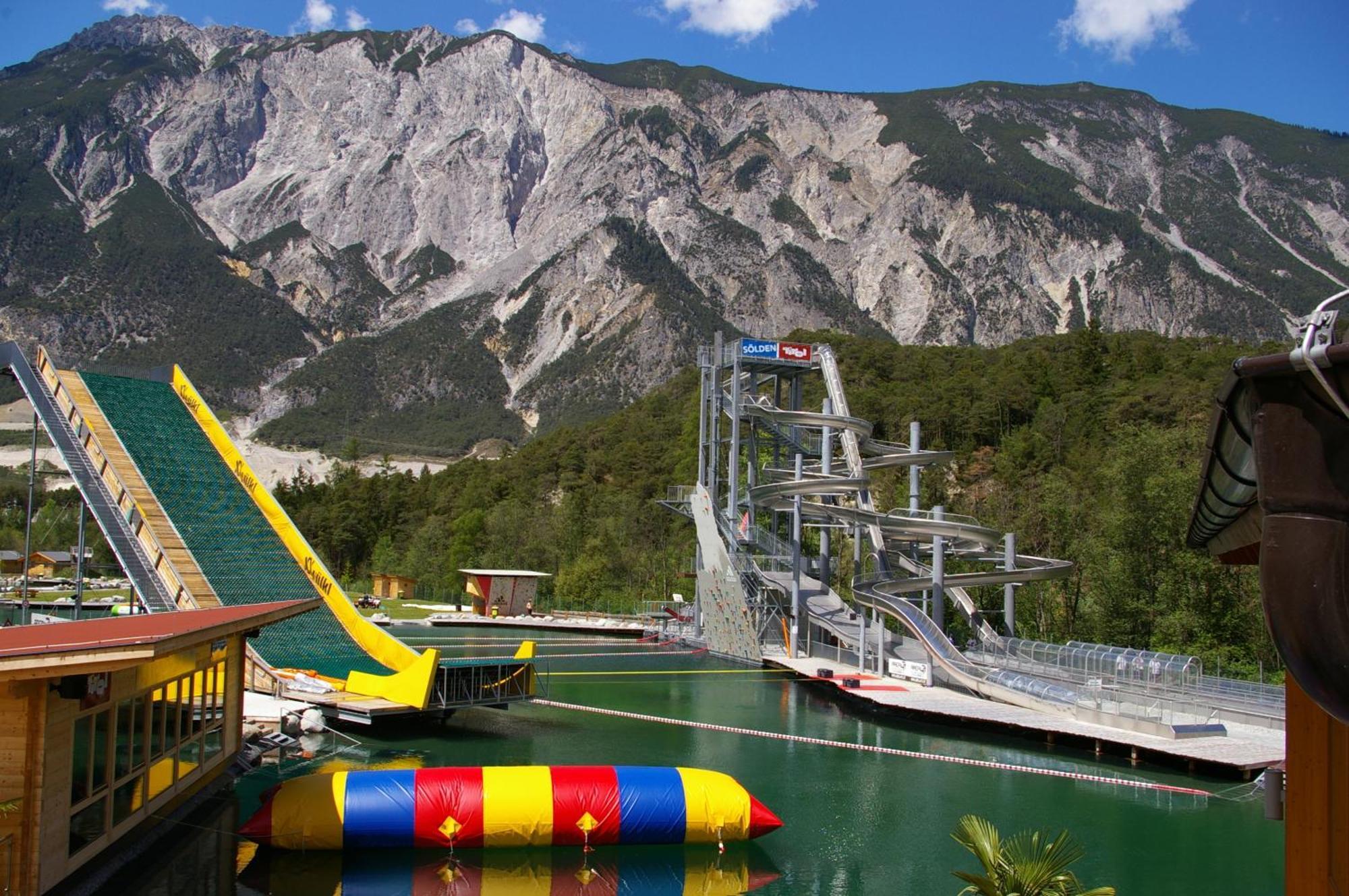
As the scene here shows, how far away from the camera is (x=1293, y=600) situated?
3625mm

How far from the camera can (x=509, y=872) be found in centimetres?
1351

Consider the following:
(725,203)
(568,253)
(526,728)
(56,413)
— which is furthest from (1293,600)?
(725,203)

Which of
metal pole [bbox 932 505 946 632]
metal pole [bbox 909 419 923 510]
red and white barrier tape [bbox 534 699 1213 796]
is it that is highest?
metal pole [bbox 909 419 923 510]

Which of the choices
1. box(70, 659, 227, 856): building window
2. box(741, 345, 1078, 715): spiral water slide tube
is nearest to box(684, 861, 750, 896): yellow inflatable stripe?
box(70, 659, 227, 856): building window

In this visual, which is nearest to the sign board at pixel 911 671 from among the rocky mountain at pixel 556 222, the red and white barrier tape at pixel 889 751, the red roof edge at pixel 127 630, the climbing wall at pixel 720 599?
the climbing wall at pixel 720 599

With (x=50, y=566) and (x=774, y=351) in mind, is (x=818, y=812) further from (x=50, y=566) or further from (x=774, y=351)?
(x=50, y=566)

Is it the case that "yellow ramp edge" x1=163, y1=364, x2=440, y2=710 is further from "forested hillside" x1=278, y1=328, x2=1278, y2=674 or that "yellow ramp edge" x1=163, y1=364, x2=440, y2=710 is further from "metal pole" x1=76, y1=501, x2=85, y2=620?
"forested hillside" x1=278, y1=328, x2=1278, y2=674

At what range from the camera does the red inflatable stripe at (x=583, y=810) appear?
1398 centimetres

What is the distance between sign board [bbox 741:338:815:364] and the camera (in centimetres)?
3947

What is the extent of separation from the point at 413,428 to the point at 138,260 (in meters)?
51.4

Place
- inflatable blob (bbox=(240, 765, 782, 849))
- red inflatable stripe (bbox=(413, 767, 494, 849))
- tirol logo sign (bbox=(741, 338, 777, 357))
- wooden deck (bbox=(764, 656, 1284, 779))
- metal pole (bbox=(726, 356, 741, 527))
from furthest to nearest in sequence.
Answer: metal pole (bbox=(726, 356, 741, 527))
tirol logo sign (bbox=(741, 338, 777, 357))
wooden deck (bbox=(764, 656, 1284, 779))
red inflatable stripe (bbox=(413, 767, 494, 849))
inflatable blob (bbox=(240, 765, 782, 849))

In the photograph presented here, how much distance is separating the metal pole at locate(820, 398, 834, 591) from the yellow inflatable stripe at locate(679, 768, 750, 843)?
834 inches

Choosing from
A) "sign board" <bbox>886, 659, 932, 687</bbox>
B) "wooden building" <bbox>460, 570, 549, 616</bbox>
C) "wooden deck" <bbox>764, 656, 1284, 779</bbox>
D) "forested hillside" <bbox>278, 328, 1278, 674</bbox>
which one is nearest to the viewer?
"wooden deck" <bbox>764, 656, 1284, 779</bbox>

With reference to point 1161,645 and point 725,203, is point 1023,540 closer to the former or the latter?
point 1161,645
